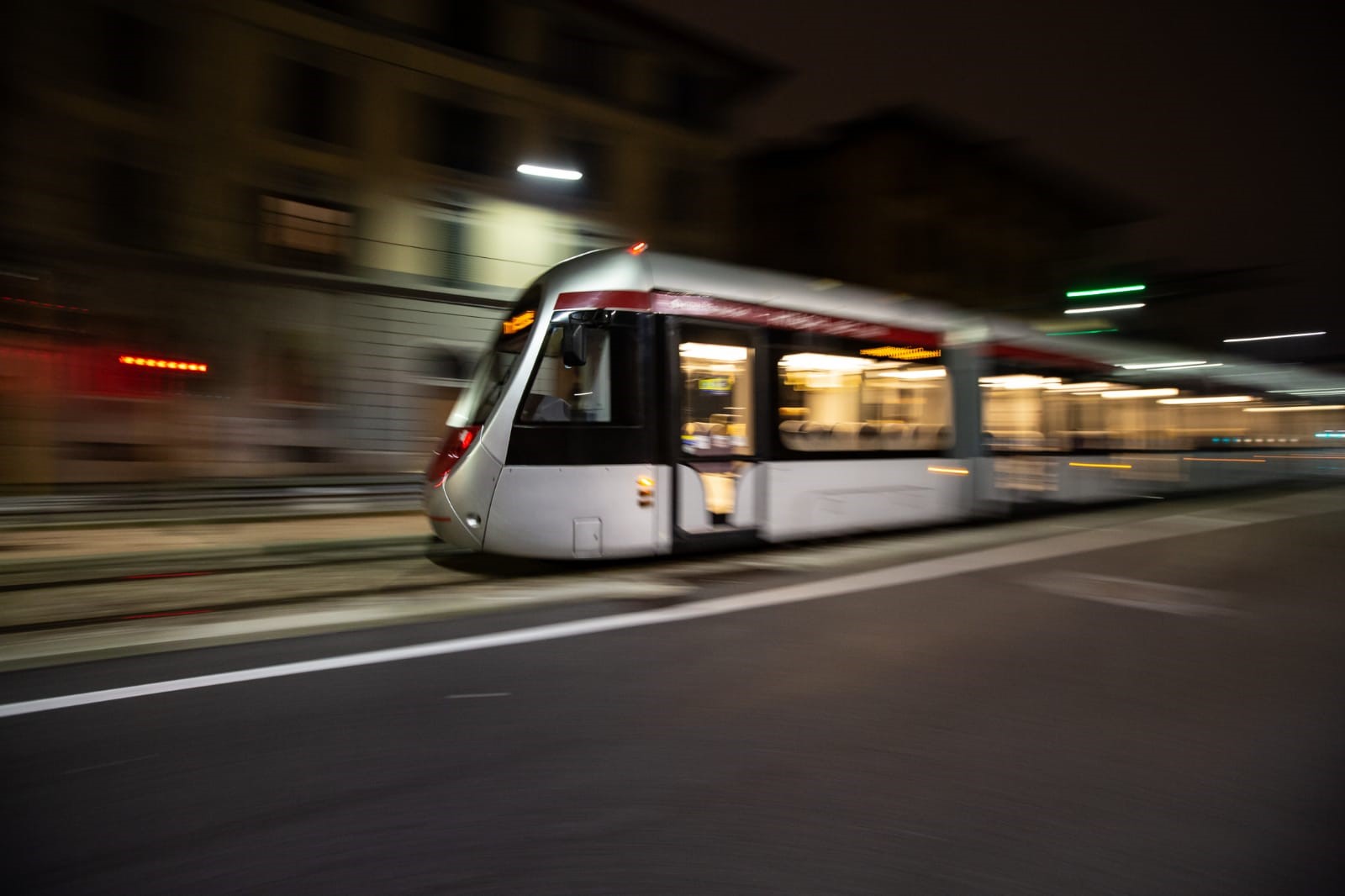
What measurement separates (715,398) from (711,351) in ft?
1.45

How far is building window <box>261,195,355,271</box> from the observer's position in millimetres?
19516

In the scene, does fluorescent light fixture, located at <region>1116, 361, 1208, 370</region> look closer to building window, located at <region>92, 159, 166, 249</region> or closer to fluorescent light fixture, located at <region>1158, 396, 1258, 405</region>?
fluorescent light fixture, located at <region>1158, 396, 1258, 405</region>

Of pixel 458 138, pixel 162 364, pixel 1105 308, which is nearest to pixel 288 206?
pixel 458 138

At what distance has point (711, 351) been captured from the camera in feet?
26.0

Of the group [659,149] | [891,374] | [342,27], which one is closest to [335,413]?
[342,27]

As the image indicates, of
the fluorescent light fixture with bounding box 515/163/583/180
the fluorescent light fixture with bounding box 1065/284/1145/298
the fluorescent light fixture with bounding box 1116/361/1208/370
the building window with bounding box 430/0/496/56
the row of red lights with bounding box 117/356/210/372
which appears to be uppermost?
the building window with bounding box 430/0/496/56

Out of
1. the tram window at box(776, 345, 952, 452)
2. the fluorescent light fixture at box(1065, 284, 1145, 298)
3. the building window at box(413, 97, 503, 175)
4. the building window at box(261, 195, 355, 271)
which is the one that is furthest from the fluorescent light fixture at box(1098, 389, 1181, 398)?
the building window at box(261, 195, 355, 271)

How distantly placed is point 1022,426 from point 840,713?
8590 millimetres

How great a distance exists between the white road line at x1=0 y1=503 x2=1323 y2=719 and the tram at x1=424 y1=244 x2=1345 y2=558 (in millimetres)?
1149

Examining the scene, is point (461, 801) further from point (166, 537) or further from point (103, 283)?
point (103, 283)

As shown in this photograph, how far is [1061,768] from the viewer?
3398 millimetres

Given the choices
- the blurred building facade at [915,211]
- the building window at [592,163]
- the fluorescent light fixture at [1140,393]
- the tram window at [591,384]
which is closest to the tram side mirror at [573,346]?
the tram window at [591,384]

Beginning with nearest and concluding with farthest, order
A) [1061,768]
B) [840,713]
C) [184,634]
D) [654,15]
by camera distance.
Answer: [1061,768] → [840,713] → [184,634] → [654,15]

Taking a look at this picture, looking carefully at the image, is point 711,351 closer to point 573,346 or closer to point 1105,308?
point 573,346
